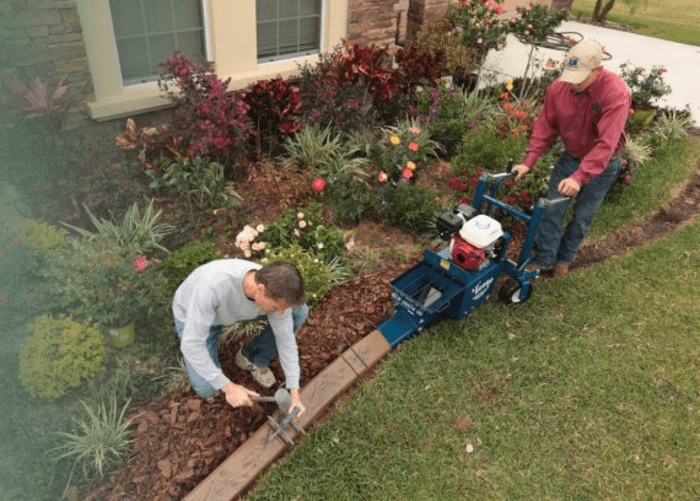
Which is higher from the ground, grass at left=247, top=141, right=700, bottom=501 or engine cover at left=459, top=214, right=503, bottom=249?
engine cover at left=459, top=214, right=503, bottom=249

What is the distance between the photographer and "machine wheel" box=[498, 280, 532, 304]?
13.7 ft

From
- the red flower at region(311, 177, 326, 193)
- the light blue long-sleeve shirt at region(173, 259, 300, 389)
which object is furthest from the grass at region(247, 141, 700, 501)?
the red flower at region(311, 177, 326, 193)

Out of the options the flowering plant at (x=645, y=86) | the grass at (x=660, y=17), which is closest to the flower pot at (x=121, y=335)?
the flowering plant at (x=645, y=86)

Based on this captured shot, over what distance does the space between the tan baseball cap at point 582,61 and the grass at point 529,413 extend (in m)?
1.79

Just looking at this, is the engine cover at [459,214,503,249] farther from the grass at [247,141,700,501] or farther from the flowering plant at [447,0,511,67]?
the flowering plant at [447,0,511,67]

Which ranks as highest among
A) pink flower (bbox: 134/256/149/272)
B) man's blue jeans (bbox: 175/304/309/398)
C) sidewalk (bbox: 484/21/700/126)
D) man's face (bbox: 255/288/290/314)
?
man's face (bbox: 255/288/290/314)

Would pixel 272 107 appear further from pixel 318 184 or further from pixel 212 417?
pixel 212 417

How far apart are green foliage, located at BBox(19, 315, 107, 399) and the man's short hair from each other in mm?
1382

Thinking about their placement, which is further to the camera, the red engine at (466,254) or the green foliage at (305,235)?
the green foliage at (305,235)

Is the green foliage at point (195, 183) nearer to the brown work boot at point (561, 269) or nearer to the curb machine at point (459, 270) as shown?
the curb machine at point (459, 270)

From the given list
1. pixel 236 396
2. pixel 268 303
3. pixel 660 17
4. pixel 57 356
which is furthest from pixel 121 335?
pixel 660 17

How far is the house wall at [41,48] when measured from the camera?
13.1 feet

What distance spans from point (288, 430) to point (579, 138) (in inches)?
117

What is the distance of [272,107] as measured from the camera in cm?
520
